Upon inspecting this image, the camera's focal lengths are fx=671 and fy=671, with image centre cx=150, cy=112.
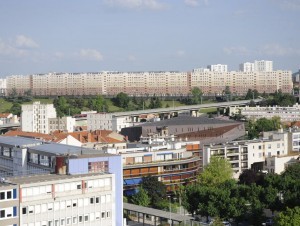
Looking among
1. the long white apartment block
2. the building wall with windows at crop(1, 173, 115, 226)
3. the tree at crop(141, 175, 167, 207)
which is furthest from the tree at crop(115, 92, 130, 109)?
the building wall with windows at crop(1, 173, 115, 226)

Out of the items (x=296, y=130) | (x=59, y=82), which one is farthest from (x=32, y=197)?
(x=59, y=82)

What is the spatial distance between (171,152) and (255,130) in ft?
36.8

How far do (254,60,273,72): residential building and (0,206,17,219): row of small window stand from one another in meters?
68.6

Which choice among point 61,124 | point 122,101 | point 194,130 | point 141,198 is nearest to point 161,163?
point 141,198

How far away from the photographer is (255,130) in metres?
28.2

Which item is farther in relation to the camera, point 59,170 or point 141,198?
point 141,198

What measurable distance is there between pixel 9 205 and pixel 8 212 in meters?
0.10

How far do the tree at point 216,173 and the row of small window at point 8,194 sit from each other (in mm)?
8091

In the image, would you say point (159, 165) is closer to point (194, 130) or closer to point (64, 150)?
point (64, 150)

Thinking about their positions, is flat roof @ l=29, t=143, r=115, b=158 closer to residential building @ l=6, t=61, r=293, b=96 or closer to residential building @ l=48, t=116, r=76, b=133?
residential building @ l=48, t=116, r=76, b=133

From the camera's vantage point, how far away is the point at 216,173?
17.0 meters

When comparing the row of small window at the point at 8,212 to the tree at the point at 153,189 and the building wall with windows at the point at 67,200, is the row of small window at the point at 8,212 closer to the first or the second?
the building wall with windows at the point at 67,200

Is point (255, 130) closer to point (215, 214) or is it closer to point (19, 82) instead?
point (215, 214)

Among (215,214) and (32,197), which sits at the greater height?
(32,197)
